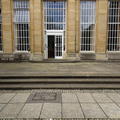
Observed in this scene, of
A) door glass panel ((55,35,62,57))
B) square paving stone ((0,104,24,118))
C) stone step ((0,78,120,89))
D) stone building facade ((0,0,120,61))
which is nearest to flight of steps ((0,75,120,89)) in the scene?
stone step ((0,78,120,89))

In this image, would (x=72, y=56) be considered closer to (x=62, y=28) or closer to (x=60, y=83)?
(x=62, y=28)

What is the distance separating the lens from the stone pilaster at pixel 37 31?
1267 cm

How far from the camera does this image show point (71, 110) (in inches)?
177

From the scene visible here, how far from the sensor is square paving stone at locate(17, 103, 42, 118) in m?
4.19

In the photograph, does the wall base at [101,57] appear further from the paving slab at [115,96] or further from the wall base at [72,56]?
the paving slab at [115,96]

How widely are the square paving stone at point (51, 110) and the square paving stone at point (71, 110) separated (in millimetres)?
153

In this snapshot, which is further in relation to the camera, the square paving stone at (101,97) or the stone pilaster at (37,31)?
the stone pilaster at (37,31)

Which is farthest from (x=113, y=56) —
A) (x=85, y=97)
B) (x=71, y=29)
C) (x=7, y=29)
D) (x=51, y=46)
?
(x=7, y=29)

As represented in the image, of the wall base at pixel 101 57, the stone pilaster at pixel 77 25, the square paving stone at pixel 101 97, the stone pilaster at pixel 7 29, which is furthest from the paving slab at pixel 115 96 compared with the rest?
the stone pilaster at pixel 7 29

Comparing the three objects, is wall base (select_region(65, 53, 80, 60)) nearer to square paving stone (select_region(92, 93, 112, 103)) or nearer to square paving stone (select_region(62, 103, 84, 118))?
square paving stone (select_region(92, 93, 112, 103))

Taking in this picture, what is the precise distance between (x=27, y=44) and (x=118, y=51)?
760cm

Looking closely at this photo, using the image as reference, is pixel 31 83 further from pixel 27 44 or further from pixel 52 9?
pixel 52 9

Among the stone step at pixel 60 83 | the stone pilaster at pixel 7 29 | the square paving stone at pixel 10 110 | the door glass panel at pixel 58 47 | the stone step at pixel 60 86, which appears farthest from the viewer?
the door glass panel at pixel 58 47

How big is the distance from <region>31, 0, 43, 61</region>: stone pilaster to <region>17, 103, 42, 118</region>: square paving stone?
8270 mm
